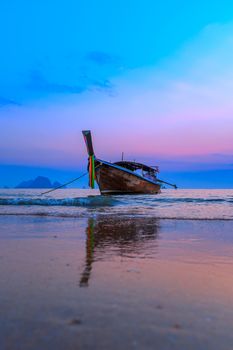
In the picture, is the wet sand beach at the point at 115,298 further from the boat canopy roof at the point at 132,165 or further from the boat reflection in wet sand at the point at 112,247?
the boat canopy roof at the point at 132,165

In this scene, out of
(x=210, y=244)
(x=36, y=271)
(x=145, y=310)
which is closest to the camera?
(x=145, y=310)

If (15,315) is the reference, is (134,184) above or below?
above

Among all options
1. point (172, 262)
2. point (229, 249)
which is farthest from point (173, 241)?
point (172, 262)

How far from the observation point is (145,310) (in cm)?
224

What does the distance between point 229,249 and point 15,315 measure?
12.2ft

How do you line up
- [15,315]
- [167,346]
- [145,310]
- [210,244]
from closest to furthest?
[167,346]
[15,315]
[145,310]
[210,244]

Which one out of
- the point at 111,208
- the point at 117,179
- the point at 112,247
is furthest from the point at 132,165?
the point at 112,247

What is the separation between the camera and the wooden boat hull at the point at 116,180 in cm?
3142

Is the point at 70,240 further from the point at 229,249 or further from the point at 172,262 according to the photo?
the point at 229,249

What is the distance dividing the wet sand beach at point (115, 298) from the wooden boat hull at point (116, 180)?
87.1 feet

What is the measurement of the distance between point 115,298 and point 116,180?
29.4 m

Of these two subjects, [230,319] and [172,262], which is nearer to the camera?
[230,319]

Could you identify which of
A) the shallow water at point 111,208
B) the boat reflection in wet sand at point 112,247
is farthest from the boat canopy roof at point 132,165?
the boat reflection in wet sand at point 112,247

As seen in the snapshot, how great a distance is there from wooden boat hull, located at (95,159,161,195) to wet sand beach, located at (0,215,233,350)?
87.1 feet
